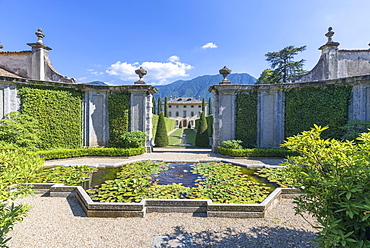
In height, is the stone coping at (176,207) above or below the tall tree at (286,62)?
below

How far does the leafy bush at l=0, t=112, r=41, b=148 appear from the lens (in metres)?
9.30

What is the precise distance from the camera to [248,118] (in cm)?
1338

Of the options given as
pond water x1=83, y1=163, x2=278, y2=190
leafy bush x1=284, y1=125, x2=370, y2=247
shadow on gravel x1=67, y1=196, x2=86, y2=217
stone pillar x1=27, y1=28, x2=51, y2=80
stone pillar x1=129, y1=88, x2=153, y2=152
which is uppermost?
stone pillar x1=27, y1=28, x2=51, y2=80

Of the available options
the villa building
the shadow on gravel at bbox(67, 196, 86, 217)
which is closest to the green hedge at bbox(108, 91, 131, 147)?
the shadow on gravel at bbox(67, 196, 86, 217)

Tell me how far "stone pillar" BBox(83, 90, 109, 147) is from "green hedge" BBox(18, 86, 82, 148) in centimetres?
68

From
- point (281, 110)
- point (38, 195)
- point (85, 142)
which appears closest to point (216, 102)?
point (281, 110)

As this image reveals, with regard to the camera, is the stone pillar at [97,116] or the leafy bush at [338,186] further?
the stone pillar at [97,116]

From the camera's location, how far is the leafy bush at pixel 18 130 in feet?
30.5

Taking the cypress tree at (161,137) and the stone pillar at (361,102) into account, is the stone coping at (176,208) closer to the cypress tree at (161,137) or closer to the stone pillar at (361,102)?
the stone pillar at (361,102)

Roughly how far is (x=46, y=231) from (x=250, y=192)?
620 centimetres

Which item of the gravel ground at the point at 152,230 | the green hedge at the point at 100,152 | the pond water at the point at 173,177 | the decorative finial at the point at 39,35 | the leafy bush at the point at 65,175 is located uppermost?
the decorative finial at the point at 39,35

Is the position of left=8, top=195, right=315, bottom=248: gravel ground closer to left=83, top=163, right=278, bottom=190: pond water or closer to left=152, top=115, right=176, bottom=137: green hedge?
left=83, top=163, right=278, bottom=190: pond water

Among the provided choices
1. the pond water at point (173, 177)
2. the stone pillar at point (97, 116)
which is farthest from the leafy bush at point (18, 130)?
the pond water at point (173, 177)

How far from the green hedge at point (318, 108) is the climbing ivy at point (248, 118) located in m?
2.37
